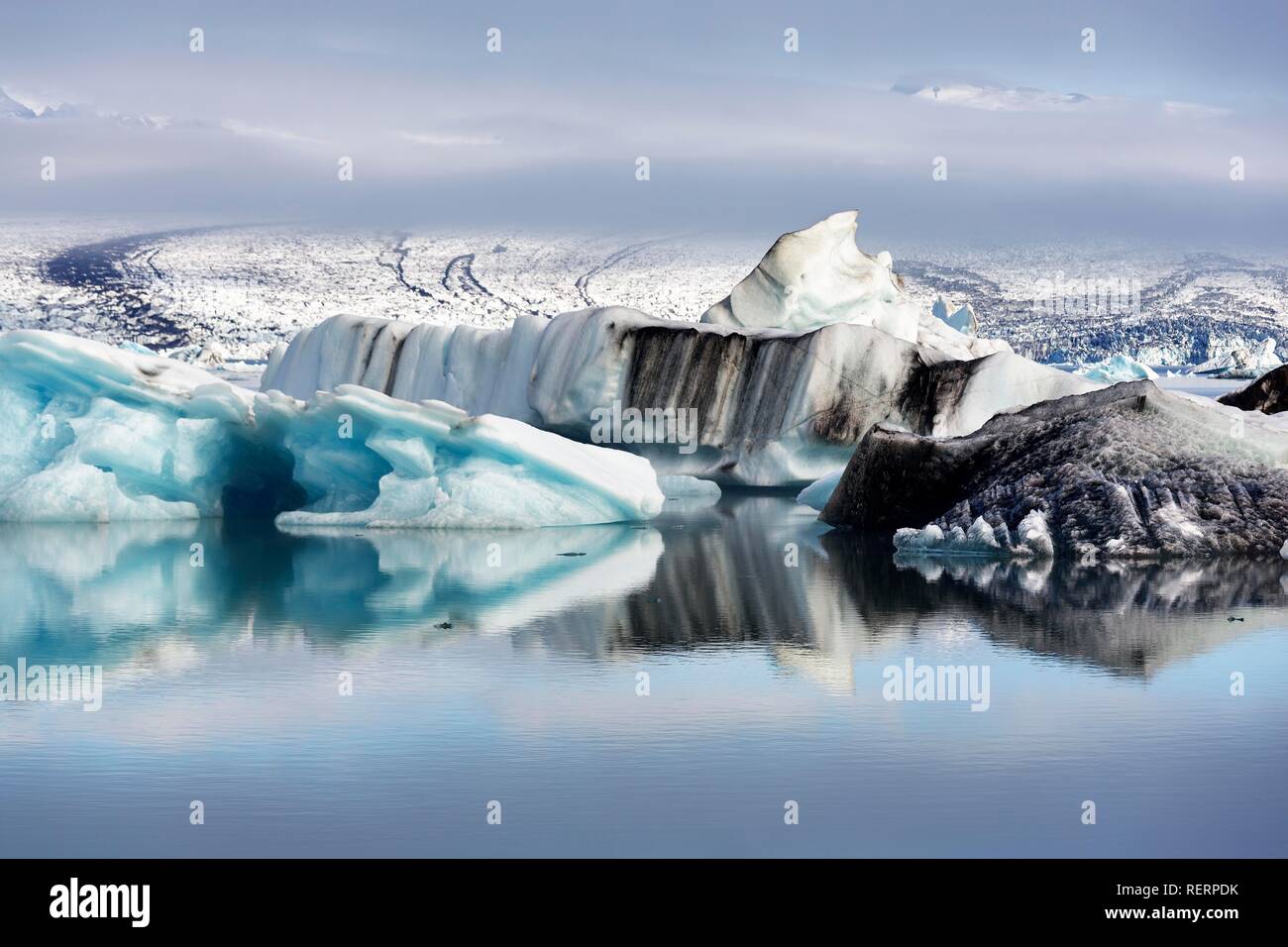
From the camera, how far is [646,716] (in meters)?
4.50

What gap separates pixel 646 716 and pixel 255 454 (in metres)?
8.85

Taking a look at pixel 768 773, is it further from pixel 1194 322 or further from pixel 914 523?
pixel 1194 322

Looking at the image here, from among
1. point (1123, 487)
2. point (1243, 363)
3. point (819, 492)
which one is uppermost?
point (1123, 487)

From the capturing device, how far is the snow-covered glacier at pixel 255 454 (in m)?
11.1

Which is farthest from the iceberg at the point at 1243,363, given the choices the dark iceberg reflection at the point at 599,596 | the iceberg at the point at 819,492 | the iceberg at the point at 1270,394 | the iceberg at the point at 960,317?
the dark iceberg reflection at the point at 599,596

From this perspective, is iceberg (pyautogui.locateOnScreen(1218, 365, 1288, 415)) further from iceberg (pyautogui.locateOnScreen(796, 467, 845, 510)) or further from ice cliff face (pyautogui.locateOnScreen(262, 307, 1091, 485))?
iceberg (pyautogui.locateOnScreen(796, 467, 845, 510))

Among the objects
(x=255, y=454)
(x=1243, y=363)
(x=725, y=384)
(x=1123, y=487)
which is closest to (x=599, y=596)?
(x=1123, y=487)

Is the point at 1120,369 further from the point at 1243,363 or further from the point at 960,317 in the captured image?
the point at 1243,363

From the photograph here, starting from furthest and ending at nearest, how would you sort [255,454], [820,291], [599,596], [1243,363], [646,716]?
[1243,363] < [820,291] < [255,454] < [599,596] < [646,716]

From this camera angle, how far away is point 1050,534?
913 centimetres

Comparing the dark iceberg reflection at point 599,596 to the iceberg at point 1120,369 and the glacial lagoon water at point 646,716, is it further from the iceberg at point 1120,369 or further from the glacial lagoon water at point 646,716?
the iceberg at point 1120,369

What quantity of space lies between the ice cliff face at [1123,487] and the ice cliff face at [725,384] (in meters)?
5.31

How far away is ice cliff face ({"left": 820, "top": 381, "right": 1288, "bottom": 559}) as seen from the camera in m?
9.05

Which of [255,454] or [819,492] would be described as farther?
[819,492]
